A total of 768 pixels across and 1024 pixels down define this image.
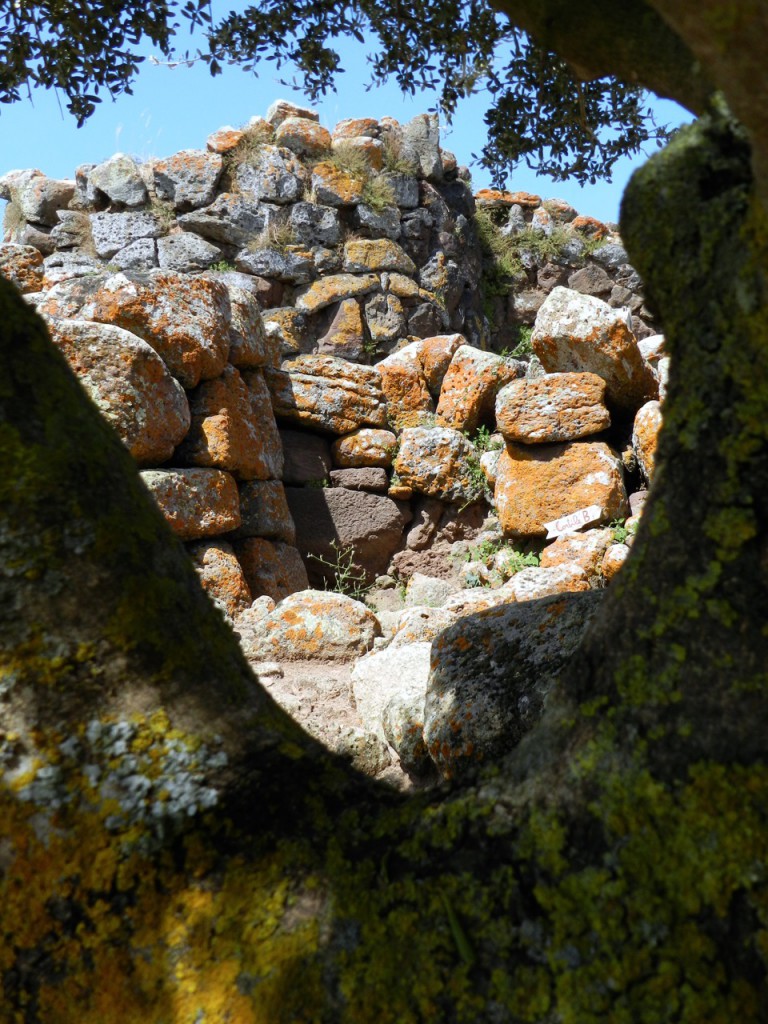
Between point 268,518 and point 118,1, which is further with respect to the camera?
point 268,518

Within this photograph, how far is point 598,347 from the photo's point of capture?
821 cm

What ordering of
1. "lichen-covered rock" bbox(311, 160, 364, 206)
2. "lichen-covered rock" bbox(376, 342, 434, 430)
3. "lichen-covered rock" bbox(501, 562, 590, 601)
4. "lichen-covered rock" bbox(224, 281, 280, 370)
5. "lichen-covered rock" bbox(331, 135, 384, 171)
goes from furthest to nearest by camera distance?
"lichen-covered rock" bbox(331, 135, 384, 171)
"lichen-covered rock" bbox(311, 160, 364, 206)
"lichen-covered rock" bbox(376, 342, 434, 430)
"lichen-covered rock" bbox(224, 281, 280, 370)
"lichen-covered rock" bbox(501, 562, 590, 601)

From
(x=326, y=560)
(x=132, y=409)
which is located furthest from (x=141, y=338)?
(x=326, y=560)

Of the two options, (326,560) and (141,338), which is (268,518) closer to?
(326,560)

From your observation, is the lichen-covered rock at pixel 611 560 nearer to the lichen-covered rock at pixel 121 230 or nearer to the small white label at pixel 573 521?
the small white label at pixel 573 521

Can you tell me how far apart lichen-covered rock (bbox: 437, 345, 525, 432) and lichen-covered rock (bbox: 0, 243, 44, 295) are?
4565mm

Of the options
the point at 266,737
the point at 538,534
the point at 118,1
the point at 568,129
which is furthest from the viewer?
the point at 538,534

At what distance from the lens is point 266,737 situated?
1.79 meters

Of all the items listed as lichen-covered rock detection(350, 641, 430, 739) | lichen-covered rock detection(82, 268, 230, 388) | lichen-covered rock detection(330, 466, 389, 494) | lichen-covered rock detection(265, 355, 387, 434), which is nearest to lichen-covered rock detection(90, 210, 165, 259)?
lichen-covered rock detection(265, 355, 387, 434)

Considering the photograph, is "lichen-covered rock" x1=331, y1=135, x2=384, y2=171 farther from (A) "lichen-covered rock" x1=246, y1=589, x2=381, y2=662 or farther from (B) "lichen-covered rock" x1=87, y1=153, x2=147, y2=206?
(A) "lichen-covered rock" x1=246, y1=589, x2=381, y2=662

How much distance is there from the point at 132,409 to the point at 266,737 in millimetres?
5987

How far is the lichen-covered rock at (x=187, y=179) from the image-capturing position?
11.9 metres

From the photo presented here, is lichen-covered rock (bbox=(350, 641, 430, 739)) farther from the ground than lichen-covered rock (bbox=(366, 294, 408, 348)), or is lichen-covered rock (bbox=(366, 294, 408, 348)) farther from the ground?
lichen-covered rock (bbox=(366, 294, 408, 348))

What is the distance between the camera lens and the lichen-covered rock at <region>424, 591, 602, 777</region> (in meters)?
3.43
